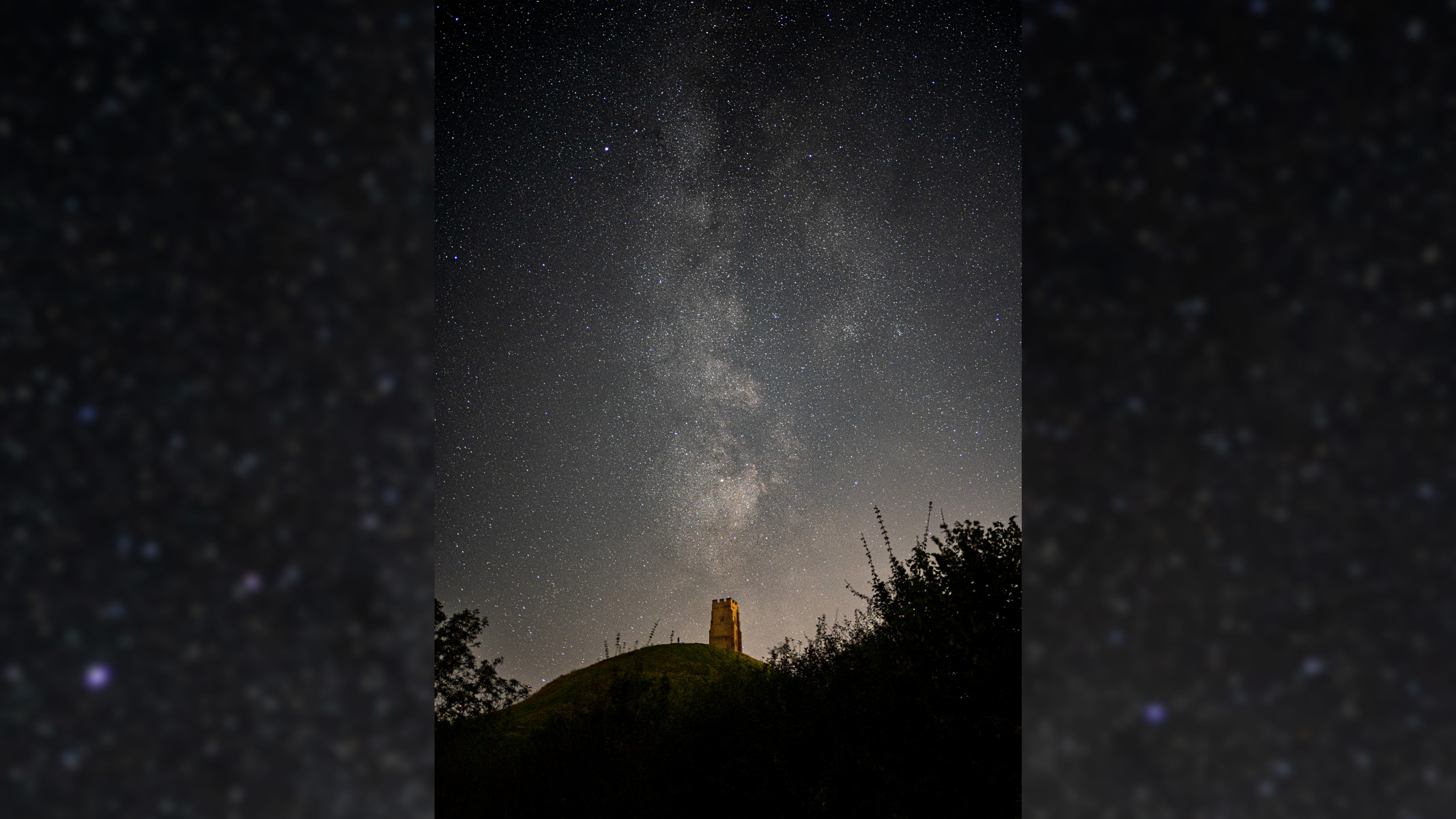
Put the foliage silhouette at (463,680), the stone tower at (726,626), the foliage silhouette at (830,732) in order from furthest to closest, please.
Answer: the stone tower at (726,626) → the foliage silhouette at (463,680) → the foliage silhouette at (830,732)

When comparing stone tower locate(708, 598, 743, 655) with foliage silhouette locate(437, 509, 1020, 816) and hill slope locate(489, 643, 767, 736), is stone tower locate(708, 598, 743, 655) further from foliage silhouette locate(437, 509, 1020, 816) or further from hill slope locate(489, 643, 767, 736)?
foliage silhouette locate(437, 509, 1020, 816)

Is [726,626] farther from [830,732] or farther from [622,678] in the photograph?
[830,732]

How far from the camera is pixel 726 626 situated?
29375 millimetres

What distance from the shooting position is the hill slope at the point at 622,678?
1083 cm

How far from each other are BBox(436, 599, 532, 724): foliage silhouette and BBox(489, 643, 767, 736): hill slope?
0.35 m

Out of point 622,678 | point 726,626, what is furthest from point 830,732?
point 726,626

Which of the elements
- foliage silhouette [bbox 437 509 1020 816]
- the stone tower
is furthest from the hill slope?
the stone tower

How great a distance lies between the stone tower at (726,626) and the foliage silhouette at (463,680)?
Result: 18608mm

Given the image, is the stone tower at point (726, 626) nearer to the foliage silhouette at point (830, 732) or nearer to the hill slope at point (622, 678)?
the hill slope at point (622, 678)

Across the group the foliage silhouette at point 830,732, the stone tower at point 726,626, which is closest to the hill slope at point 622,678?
the foliage silhouette at point 830,732
